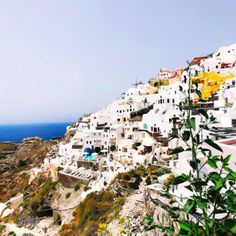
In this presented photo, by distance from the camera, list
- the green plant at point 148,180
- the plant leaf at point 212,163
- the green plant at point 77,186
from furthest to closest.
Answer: the green plant at point 77,186 → the green plant at point 148,180 → the plant leaf at point 212,163

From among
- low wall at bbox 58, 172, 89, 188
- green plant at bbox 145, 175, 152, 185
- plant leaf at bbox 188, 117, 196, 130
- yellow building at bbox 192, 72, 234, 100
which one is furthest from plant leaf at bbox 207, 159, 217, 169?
yellow building at bbox 192, 72, 234, 100

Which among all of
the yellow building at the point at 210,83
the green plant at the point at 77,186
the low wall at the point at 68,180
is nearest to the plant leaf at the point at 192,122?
the low wall at the point at 68,180

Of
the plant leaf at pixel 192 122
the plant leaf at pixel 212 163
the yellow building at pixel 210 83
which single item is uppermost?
the yellow building at pixel 210 83

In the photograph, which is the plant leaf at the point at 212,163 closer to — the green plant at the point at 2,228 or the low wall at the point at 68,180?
the low wall at the point at 68,180

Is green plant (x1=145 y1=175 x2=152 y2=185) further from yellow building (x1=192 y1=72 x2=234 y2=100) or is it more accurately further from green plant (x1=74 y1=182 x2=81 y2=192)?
yellow building (x1=192 y1=72 x2=234 y2=100)

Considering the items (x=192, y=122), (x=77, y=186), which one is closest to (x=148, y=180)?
(x=77, y=186)

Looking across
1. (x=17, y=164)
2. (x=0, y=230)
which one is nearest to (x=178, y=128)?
(x=0, y=230)

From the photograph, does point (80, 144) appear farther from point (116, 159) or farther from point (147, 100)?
point (147, 100)

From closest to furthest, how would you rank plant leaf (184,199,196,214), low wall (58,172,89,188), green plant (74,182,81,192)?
1. plant leaf (184,199,196,214)
2. green plant (74,182,81,192)
3. low wall (58,172,89,188)

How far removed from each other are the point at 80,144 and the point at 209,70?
23.2 metres

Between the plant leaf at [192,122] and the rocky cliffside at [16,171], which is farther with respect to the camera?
the rocky cliffside at [16,171]

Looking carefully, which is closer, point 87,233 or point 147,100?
point 87,233

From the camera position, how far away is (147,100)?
41.3 metres

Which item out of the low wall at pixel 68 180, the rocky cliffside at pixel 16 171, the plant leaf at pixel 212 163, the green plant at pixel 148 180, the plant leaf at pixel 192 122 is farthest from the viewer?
the rocky cliffside at pixel 16 171
